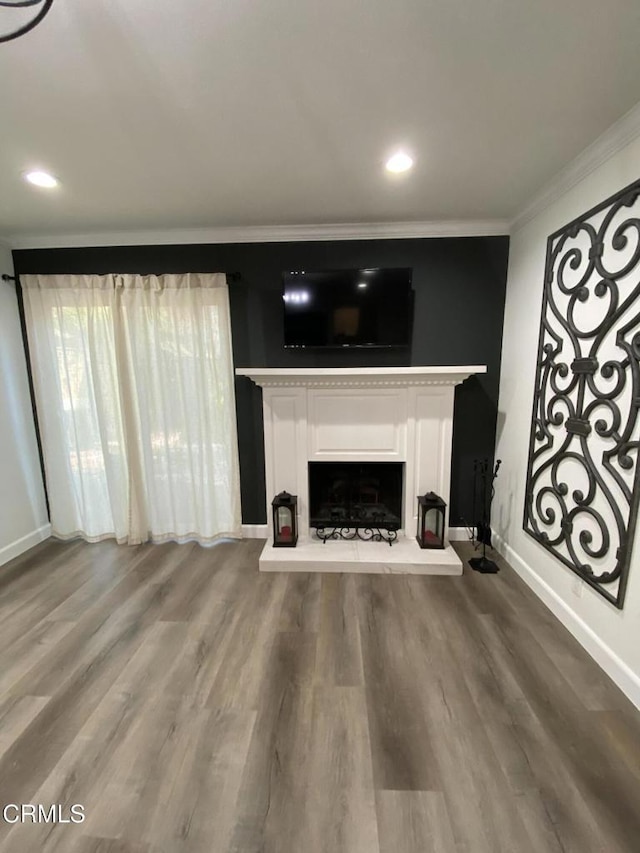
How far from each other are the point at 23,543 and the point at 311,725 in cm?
293

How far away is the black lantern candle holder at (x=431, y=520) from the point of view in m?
2.74

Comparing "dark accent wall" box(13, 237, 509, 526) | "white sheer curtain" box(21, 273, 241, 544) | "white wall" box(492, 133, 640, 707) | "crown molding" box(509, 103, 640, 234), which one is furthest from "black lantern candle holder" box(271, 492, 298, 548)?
"crown molding" box(509, 103, 640, 234)

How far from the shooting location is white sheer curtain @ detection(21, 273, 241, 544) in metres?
2.82

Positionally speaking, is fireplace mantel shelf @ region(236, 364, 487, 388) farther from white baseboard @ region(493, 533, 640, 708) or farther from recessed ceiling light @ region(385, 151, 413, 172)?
white baseboard @ region(493, 533, 640, 708)

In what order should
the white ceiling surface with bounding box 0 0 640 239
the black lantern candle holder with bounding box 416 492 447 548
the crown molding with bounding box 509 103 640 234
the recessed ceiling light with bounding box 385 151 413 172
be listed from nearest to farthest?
the white ceiling surface with bounding box 0 0 640 239, the crown molding with bounding box 509 103 640 234, the recessed ceiling light with bounding box 385 151 413 172, the black lantern candle holder with bounding box 416 492 447 548

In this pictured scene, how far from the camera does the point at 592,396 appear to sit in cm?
185

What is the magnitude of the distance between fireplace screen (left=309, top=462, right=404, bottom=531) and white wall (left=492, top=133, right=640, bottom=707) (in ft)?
2.89

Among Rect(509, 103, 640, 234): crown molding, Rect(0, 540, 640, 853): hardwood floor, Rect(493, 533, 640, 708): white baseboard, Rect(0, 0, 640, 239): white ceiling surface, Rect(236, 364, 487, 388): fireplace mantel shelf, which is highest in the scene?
Rect(0, 0, 640, 239): white ceiling surface

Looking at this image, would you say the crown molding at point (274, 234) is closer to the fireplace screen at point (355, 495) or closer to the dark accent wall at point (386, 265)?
the dark accent wall at point (386, 265)

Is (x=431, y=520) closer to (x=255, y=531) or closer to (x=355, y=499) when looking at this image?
(x=355, y=499)

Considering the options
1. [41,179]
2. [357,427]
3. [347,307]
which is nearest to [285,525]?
[357,427]

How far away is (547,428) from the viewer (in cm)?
223

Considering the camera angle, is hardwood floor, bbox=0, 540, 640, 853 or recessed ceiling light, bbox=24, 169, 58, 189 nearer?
hardwood floor, bbox=0, 540, 640, 853

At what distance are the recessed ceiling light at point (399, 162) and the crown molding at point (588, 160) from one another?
890 millimetres
